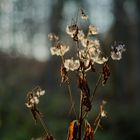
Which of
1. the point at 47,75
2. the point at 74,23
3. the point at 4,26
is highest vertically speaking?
the point at 74,23

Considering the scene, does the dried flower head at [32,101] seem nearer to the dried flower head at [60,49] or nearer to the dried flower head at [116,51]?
the dried flower head at [60,49]

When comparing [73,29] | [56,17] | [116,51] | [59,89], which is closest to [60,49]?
[73,29]

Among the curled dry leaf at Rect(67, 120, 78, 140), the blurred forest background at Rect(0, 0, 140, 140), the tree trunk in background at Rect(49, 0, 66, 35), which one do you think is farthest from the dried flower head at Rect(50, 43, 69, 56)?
the tree trunk in background at Rect(49, 0, 66, 35)

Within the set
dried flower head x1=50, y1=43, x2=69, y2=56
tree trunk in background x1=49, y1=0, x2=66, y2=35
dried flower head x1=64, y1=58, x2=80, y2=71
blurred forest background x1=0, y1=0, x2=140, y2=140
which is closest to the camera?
dried flower head x1=64, y1=58, x2=80, y2=71

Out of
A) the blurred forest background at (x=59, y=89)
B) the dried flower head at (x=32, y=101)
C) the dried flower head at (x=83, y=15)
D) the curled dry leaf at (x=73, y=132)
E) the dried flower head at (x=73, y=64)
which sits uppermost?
the dried flower head at (x=83, y=15)

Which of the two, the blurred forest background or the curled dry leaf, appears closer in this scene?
the curled dry leaf

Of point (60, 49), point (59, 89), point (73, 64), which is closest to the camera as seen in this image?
point (73, 64)

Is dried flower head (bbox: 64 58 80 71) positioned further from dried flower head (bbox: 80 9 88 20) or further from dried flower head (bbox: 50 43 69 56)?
dried flower head (bbox: 80 9 88 20)

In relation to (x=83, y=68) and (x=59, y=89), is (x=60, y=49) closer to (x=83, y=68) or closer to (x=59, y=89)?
(x=83, y=68)

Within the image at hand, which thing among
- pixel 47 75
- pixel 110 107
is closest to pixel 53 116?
pixel 110 107

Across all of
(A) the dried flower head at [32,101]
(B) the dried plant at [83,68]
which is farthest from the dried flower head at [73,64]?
(A) the dried flower head at [32,101]

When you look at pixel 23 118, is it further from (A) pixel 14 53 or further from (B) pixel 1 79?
(A) pixel 14 53
